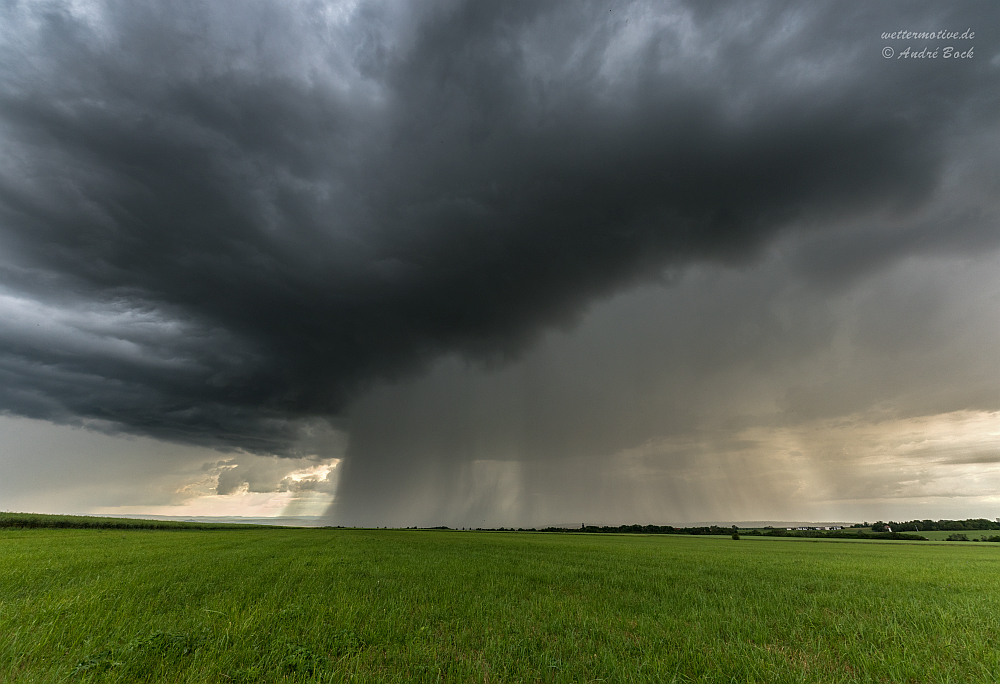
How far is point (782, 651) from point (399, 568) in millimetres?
16229

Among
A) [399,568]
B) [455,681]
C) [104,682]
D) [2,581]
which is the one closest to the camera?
[104,682]

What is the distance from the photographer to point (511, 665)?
750 cm

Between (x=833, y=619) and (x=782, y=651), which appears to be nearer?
(x=782, y=651)

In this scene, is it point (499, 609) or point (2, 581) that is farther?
point (2, 581)

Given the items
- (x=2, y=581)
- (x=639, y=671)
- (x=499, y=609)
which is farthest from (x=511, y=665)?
(x=2, y=581)

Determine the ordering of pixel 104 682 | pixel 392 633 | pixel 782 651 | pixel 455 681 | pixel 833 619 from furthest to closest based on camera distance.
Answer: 1. pixel 833 619
2. pixel 392 633
3. pixel 782 651
4. pixel 455 681
5. pixel 104 682

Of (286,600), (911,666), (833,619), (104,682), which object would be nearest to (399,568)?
(286,600)

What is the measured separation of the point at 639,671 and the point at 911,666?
5123 mm

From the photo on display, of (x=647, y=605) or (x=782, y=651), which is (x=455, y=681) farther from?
→ (x=647, y=605)

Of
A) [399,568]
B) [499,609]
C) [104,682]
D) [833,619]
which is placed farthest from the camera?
[399,568]

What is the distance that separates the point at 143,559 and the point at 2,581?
8932mm

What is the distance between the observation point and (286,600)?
11695mm

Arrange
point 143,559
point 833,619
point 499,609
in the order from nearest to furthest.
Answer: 1. point 833,619
2. point 499,609
3. point 143,559

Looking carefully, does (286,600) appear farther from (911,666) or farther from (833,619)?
(833,619)
